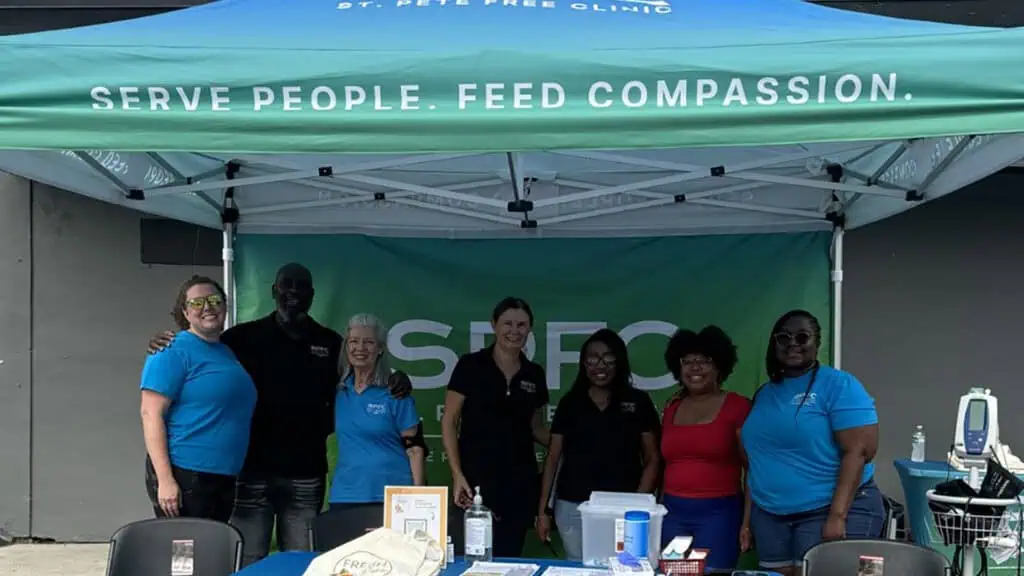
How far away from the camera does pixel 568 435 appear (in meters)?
3.77

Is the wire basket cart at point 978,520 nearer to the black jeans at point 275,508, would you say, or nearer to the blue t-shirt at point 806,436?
the blue t-shirt at point 806,436

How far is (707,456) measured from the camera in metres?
3.50

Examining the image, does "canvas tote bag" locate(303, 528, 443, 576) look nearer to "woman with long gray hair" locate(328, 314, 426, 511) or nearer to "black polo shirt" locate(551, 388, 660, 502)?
"woman with long gray hair" locate(328, 314, 426, 511)

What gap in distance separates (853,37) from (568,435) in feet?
6.54

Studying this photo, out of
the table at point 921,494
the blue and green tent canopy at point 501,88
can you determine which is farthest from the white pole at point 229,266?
the table at point 921,494

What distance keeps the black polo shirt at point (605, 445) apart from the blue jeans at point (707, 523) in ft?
0.76

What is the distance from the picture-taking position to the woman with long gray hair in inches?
135

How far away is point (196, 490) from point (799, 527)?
212cm

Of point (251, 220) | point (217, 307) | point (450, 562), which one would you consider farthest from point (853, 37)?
point (251, 220)

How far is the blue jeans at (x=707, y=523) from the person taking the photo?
3.48m

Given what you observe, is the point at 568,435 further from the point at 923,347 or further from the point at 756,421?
the point at 923,347

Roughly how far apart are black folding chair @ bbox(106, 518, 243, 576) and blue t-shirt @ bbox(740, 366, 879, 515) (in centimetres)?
→ 179

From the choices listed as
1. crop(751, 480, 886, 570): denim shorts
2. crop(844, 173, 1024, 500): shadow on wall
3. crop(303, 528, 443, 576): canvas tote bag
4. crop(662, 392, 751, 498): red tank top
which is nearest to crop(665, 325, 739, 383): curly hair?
crop(662, 392, 751, 498): red tank top

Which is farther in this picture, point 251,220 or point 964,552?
point 251,220
